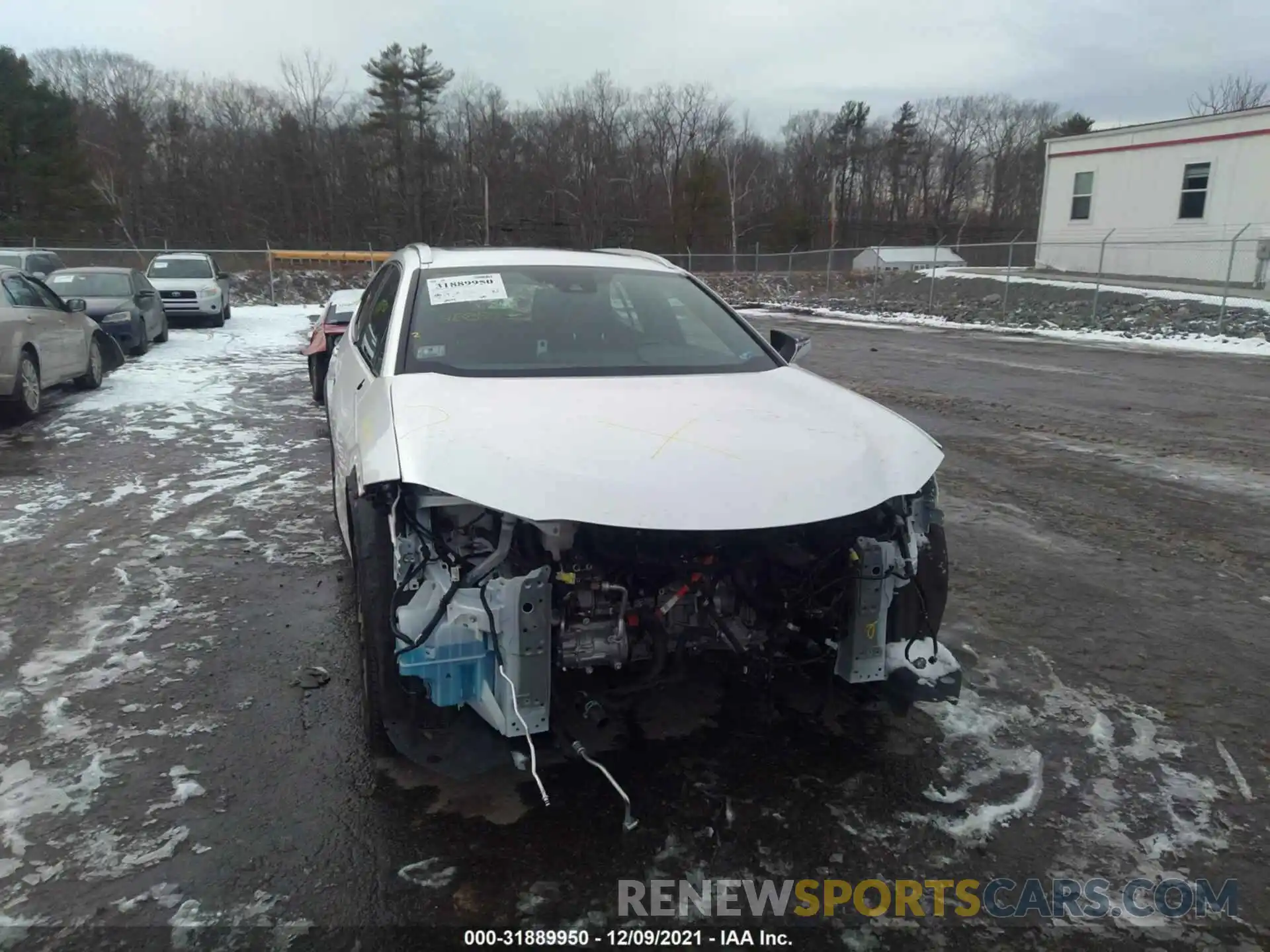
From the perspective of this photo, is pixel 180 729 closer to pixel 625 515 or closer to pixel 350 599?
pixel 350 599

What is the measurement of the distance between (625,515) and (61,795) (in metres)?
2.08

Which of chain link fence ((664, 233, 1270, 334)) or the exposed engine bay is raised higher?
chain link fence ((664, 233, 1270, 334))

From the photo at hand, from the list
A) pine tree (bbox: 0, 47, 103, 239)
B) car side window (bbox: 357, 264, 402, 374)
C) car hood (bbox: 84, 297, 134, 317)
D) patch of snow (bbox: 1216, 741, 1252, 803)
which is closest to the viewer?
patch of snow (bbox: 1216, 741, 1252, 803)

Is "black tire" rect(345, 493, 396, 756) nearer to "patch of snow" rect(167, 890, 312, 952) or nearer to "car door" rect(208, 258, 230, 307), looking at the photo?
"patch of snow" rect(167, 890, 312, 952)

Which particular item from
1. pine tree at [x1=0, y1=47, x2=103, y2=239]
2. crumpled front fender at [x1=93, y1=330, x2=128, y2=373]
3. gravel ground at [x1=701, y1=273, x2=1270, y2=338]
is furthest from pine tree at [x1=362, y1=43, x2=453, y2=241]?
crumpled front fender at [x1=93, y1=330, x2=128, y2=373]

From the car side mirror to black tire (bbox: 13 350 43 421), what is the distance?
7740mm

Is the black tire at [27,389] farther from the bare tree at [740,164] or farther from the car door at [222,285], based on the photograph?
the bare tree at [740,164]

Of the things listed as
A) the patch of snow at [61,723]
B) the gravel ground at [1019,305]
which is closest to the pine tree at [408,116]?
the gravel ground at [1019,305]

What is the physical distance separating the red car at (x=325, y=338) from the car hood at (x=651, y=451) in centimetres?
577

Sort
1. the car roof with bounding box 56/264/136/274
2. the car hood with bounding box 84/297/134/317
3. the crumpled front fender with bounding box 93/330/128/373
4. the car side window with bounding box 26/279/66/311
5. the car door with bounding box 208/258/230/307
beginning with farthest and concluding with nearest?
1. the car door with bounding box 208/258/230/307
2. the car roof with bounding box 56/264/136/274
3. the car hood with bounding box 84/297/134/317
4. the crumpled front fender with bounding box 93/330/128/373
5. the car side window with bounding box 26/279/66/311

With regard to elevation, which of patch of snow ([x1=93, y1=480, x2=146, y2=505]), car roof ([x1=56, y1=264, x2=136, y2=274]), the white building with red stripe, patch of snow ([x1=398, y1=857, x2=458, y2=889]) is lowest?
patch of snow ([x1=398, y1=857, x2=458, y2=889])

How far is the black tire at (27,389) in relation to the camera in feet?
28.7

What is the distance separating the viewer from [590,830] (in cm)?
276

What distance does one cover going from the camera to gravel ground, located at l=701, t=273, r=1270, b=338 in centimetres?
1928
